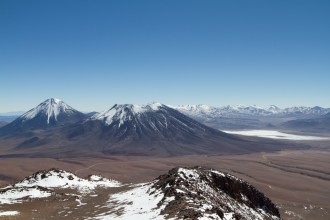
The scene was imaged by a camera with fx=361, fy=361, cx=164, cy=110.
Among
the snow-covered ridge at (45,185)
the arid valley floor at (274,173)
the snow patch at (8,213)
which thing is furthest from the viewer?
the arid valley floor at (274,173)

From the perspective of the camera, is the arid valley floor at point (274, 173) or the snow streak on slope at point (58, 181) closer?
the snow streak on slope at point (58, 181)

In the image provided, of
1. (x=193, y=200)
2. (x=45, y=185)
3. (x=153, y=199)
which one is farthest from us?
(x=45, y=185)

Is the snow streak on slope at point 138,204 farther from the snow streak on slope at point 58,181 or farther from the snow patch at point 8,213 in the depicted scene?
the snow streak on slope at point 58,181

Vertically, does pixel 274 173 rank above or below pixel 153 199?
below

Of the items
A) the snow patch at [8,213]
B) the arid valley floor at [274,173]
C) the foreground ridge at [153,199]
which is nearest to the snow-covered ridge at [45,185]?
the foreground ridge at [153,199]

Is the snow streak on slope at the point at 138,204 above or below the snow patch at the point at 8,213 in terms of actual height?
above

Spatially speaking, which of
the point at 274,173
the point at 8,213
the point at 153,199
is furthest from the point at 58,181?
the point at 274,173

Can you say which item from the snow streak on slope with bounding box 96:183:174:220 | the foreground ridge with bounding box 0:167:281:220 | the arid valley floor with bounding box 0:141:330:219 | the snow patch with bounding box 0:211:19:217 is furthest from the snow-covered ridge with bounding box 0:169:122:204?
the arid valley floor with bounding box 0:141:330:219

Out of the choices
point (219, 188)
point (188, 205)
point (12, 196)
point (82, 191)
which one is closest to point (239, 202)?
point (219, 188)

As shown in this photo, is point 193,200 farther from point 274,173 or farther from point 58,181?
point 274,173

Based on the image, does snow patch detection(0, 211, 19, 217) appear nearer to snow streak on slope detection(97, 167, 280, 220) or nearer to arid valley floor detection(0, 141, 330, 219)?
snow streak on slope detection(97, 167, 280, 220)

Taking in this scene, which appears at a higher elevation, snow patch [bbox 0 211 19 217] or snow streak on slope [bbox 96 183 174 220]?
snow streak on slope [bbox 96 183 174 220]

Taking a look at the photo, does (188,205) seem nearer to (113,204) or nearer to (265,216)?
(113,204)
